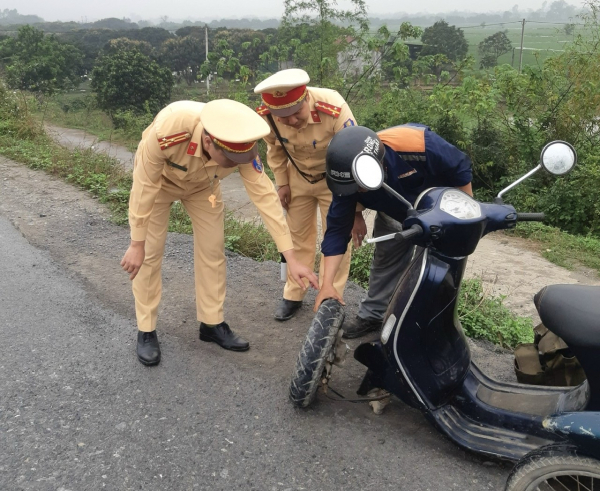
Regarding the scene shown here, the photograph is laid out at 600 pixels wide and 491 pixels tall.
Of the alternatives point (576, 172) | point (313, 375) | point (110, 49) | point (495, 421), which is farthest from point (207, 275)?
point (110, 49)

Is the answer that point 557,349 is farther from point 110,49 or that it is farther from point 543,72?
point 110,49

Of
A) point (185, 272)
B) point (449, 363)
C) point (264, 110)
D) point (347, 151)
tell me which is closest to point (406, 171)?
point (347, 151)

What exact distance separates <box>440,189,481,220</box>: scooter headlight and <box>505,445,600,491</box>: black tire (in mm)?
874

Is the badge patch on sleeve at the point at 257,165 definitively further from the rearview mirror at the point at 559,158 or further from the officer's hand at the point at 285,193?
the rearview mirror at the point at 559,158

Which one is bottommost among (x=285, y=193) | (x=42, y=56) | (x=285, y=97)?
(x=42, y=56)

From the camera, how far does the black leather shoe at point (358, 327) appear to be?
352 centimetres

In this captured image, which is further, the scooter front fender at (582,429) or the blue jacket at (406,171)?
the blue jacket at (406,171)

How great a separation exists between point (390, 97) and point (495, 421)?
1065 cm

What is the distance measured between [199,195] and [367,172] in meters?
1.46

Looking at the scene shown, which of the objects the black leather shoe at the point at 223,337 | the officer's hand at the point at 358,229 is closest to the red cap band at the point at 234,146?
the officer's hand at the point at 358,229

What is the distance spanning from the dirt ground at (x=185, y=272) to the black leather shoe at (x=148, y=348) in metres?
0.28

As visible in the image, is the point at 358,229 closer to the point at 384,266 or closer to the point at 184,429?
the point at 384,266

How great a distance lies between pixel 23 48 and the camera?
39.2 m

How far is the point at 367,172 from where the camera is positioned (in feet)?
6.41
